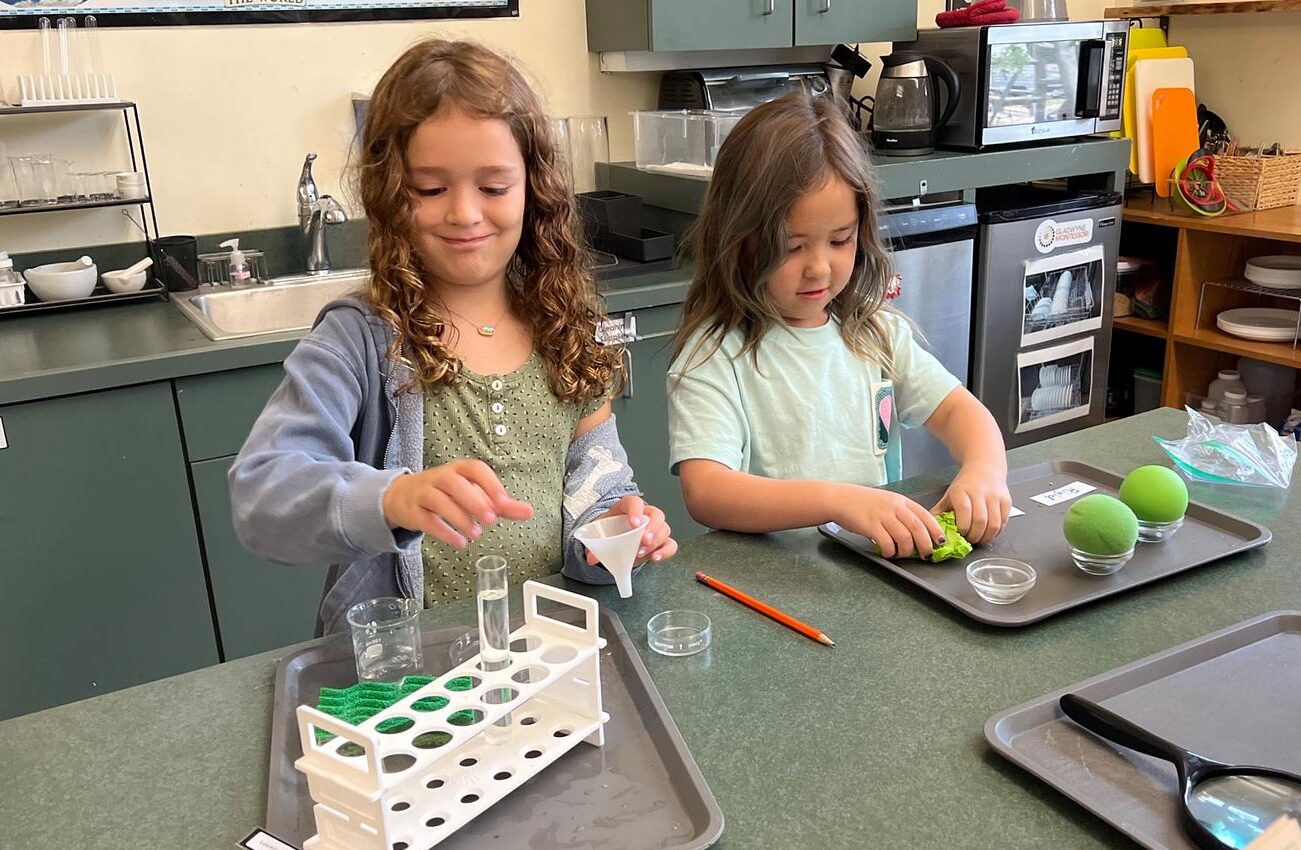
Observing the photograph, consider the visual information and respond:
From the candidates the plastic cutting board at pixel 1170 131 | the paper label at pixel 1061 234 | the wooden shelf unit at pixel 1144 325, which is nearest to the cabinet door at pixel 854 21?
the paper label at pixel 1061 234

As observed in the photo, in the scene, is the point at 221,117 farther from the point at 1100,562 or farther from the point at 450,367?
the point at 1100,562

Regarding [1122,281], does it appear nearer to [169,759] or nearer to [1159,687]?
[1159,687]

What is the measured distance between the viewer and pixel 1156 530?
43.1 inches

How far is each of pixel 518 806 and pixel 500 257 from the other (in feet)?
2.04

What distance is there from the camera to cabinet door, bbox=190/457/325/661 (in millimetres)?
1932

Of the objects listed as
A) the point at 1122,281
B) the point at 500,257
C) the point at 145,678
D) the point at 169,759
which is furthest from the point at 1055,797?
the point at 1122,281

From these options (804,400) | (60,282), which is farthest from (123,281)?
(804,400)

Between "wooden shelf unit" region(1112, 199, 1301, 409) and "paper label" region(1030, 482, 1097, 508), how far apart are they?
203 centimetres

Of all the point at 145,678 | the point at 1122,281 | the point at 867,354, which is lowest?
the point at 145,678

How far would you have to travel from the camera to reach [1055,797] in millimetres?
734

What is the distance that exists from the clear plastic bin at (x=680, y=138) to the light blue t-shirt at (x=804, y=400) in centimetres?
116

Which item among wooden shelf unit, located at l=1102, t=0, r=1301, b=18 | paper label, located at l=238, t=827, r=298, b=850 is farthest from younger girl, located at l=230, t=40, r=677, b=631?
wooden shelf unit, located at l=1102, t=0, r=1301, b=18

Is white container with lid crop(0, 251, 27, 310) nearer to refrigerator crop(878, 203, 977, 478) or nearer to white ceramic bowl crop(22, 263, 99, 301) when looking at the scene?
white ceramic bowl crop(22, 263, 99, 301)

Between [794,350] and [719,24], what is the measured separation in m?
1.37
